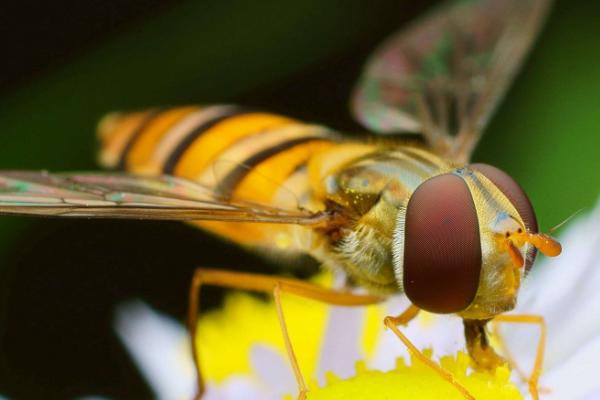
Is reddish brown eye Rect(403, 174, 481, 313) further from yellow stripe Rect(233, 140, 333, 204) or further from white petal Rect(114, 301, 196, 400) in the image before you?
white petal Rect(114, 301, 196, 400)

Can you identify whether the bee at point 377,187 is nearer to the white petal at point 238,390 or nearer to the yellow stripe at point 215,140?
the yellow stripe at point 215,140

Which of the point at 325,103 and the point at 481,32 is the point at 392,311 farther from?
the point at 325,103

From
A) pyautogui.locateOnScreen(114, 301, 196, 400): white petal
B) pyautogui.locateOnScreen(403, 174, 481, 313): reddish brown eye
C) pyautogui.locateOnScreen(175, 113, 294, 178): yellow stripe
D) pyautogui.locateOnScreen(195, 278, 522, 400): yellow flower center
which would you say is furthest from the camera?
pyautogui.locateOnScreen(114, 301, 196, 400): white petal

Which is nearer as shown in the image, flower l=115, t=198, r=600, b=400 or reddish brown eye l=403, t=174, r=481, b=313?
reddish brown eye l=403, t=174, r=481, b=313

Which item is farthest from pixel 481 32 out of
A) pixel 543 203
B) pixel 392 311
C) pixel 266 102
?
pixel 266 102

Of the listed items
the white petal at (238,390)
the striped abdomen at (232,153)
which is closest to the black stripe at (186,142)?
the striped abdomen at (232,153)

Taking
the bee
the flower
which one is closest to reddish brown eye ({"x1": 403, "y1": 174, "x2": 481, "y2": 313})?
the bee

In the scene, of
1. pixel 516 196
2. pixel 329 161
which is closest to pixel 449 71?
pixel 329 161
